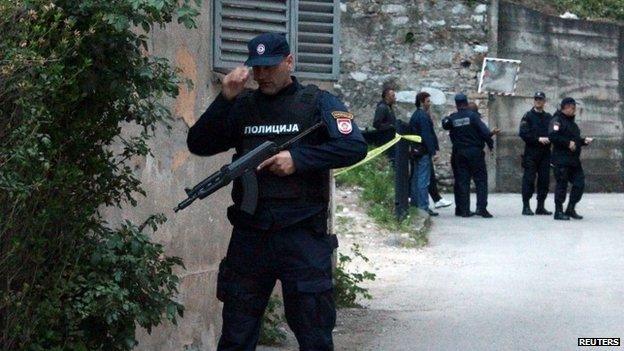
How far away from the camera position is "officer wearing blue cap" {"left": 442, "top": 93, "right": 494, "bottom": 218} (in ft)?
60.4

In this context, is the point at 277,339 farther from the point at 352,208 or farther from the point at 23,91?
the point at 352,208

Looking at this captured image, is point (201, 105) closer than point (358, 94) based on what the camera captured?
Yes

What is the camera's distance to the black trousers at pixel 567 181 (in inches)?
687

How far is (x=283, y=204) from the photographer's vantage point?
567 cm

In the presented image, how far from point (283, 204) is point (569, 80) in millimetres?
18536

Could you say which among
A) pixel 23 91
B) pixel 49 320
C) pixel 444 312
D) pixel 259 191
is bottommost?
pixel 444 312

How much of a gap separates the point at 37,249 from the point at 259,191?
3.61ft

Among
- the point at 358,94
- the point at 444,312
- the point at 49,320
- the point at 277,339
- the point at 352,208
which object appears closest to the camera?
the point at 49,320

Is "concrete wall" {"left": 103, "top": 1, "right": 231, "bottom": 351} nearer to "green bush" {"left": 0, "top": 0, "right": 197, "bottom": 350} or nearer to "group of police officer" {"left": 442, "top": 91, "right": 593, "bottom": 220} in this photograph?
"green bush" {"left": 0, "top": 0, "right": 197, "bottom": 350}

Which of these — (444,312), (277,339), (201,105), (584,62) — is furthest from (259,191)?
(584,62)

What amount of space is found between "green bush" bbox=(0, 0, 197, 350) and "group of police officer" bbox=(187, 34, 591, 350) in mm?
279

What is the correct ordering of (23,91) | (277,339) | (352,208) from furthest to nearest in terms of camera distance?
(352,208) < (277,339) < (23,91)

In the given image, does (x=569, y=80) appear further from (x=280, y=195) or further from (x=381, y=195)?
(x=280, y=195)

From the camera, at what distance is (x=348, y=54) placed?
22469mm
